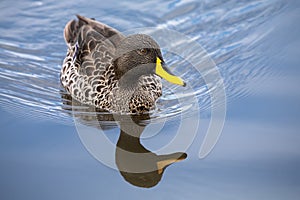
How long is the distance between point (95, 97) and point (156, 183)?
6.72 feet

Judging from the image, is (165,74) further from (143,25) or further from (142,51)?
(143,25)

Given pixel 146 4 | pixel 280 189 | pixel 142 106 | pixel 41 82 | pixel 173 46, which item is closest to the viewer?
pixel 280 189

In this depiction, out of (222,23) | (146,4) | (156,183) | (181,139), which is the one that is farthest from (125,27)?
(156,183)

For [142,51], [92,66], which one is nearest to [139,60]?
[142,51]

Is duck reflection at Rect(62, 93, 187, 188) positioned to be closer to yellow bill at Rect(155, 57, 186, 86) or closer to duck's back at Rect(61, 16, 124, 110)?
duck's back at Rect(61, 16, 124, 110)

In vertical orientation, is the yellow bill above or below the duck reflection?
above

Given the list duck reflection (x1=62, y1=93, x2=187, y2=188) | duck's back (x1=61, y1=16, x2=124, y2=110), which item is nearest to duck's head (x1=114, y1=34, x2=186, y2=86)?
duck's back (x1=61, y1=16, x2=124, y2=110)

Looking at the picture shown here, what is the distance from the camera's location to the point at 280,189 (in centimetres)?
624

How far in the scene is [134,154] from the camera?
707cm

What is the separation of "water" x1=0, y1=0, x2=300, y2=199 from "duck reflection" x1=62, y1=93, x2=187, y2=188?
0.25 feet

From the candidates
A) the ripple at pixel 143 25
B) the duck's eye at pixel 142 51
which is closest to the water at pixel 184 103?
the ripple at pixel 143 25

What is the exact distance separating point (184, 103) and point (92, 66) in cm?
127

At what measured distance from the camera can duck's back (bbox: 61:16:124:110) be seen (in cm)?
811

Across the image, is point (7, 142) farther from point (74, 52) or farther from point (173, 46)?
point (173, 46)
